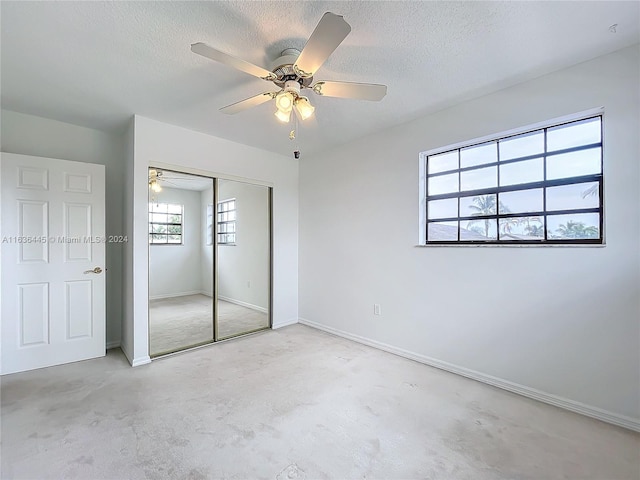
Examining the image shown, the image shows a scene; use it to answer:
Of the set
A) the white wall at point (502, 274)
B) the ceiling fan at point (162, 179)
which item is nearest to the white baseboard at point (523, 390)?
the white wall at point (502, 274)

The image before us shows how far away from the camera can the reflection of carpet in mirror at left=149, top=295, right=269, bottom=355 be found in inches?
126

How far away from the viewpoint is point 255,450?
5.69 feet

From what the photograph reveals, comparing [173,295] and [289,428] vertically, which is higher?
[173,295]

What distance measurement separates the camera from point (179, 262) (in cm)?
352

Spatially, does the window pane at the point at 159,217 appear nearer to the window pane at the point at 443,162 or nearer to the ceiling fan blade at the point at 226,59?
the ceiling fan blade at the point at 226,59

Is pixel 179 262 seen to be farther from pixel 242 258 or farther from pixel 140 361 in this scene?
pixel 140 361

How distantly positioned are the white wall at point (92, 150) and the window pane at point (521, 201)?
166 inches

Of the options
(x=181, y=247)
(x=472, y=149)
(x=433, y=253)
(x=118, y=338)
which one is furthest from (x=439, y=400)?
(x=118, y=338)

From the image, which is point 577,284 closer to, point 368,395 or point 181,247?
point 368,395

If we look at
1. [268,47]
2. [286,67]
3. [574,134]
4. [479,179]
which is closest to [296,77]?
[286,67]

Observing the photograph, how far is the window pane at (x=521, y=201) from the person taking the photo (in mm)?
2369

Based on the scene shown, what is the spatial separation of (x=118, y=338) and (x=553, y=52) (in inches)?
200

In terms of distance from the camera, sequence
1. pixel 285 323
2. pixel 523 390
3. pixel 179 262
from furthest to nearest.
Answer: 1. pixel 285 323
2. pixel 179 262
3. pixel 523 390

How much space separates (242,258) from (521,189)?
328cm
